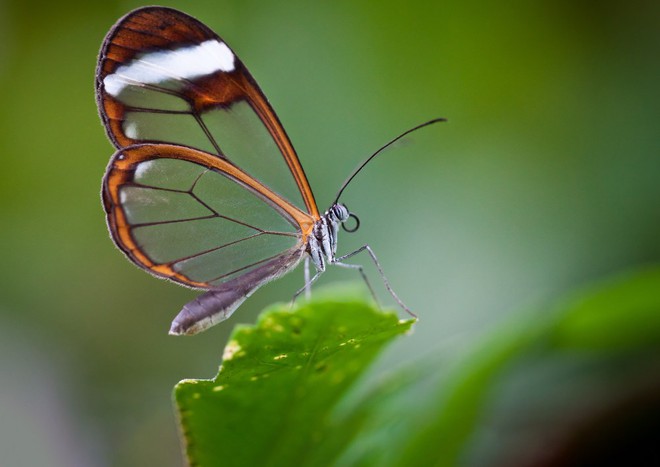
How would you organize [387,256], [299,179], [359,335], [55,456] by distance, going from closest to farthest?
[359,335], [299,179], [55,456], [387,256]

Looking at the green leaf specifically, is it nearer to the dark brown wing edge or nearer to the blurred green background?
the dark brown wing edge

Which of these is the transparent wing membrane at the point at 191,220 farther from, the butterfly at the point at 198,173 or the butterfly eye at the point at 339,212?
the butterfly eye at the point at 339,212

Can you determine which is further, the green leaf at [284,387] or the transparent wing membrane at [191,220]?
the transparent wing membrane at [191,220]

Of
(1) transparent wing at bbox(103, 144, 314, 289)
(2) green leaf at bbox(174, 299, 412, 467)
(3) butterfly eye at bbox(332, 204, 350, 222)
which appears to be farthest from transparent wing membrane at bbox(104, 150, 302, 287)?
(2) green leaf at bbox(174, 299, 412, 467)

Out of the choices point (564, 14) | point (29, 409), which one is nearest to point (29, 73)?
point (29, 409)

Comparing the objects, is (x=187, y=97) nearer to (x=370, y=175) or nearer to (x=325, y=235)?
(x=325, y=235)

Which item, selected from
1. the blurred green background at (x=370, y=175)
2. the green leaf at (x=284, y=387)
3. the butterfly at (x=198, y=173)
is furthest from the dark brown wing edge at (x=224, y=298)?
the blurred green background at (x=370, y=175)

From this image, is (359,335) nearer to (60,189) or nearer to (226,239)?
(226,239)
